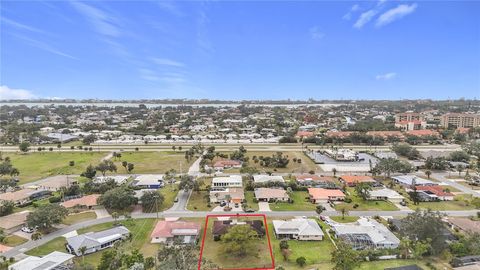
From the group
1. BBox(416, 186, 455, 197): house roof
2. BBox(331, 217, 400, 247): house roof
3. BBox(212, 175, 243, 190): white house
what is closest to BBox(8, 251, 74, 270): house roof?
BBox(212, 175, 243, 190): white house

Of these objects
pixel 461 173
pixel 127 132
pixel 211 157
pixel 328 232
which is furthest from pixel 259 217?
pixel 127 132

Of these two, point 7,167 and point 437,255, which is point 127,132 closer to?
point 7,167

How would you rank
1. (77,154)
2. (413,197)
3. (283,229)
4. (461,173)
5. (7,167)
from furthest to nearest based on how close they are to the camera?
1. (77,154)
2. (461,173)
3. (7,167)
4. (413,197)
5. (283,229)

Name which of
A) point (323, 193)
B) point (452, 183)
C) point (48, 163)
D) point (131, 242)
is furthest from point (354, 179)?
point (48, 163)

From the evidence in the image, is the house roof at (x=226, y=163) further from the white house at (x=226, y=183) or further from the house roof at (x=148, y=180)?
the white house at (x=226, y=183)

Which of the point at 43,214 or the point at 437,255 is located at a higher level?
the point at 43,214

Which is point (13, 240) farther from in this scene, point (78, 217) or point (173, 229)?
point (173, 229)

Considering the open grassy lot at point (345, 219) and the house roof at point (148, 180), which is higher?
the house roof at point (148, 180)

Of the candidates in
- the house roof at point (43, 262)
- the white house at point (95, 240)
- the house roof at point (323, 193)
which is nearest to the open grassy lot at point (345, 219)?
the house roof at point (323, 193)
